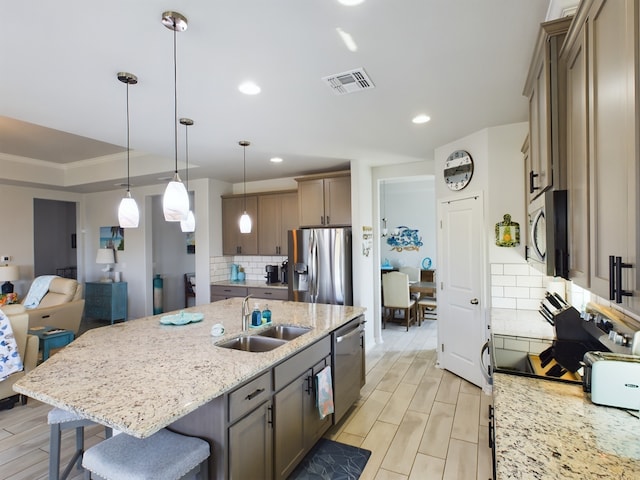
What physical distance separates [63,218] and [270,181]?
19.4 ft

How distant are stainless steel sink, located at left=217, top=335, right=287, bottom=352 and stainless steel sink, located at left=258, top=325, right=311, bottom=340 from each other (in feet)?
0.47

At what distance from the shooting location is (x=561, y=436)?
1092 mm

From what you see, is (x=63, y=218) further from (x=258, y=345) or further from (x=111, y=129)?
Answer: (x=258, y=345)

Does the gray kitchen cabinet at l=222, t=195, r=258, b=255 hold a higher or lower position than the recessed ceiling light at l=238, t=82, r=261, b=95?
lower

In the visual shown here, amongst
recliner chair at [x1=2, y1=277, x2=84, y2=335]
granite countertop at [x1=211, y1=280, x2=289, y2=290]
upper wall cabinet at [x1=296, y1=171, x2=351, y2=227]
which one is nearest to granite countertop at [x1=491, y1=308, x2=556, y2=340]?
upper wall cabinet at [x1=296, y1=171, x2=351, y2=227]

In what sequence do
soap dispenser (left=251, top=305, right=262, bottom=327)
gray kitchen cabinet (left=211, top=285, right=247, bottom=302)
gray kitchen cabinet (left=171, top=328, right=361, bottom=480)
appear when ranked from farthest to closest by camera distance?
gray kitchen cabinet (left=211, top=285, right=247, bottom=302), soap dispenser (left=251, top=305, right=262, bottom=327), gray kitchen cabinet (left=171, top=328, right=361, bottom=480)

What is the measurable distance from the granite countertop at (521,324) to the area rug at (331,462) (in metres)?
1.32

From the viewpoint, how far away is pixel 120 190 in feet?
20.2

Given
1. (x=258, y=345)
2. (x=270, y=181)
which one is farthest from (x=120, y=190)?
(x=258, y=345)

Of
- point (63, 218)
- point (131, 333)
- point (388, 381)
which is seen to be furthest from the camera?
point (63, 218)

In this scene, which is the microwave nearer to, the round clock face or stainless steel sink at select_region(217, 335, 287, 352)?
stainless steel sink at select_region(217, 335, 287, 352)

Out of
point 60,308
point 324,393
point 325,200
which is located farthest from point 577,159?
point 60,308

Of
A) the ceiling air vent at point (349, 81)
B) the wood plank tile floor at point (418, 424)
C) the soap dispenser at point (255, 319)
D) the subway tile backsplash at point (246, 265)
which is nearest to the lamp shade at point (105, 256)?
the subway tile backsplash at point (246, 265)

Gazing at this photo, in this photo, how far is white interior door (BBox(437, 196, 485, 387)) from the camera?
3311 mm
